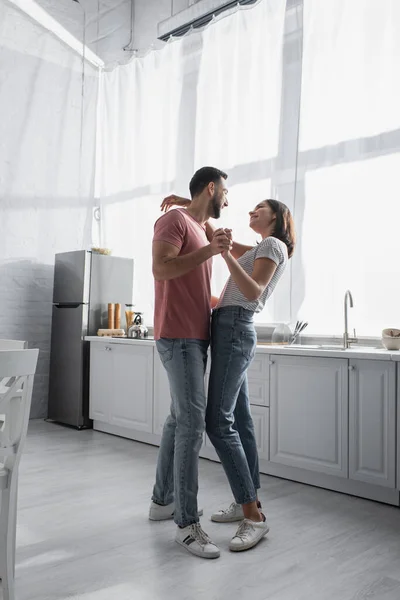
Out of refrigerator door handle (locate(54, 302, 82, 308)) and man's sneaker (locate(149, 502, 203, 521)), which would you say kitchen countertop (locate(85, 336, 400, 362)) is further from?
refrigerator door handle (locate(54, 302, 82, 308))

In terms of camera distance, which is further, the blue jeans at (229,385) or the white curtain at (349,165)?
the white curtain at (349,165)

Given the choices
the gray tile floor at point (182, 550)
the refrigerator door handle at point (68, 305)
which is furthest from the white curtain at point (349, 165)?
the refrigerator door handle at point (68, 305)

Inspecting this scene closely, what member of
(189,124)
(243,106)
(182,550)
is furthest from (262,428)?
(189,124)

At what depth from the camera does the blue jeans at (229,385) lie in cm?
218

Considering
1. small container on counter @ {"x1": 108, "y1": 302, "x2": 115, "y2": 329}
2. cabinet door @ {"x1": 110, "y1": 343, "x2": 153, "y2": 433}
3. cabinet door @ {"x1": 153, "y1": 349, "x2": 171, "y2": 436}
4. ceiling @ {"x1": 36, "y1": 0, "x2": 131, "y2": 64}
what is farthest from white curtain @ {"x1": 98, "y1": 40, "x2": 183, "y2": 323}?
cabinet door @ {"x1": 153, "y1": 349, "x2": 171, "y2": 436}

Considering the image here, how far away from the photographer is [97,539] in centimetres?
226

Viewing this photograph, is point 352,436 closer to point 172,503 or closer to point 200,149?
point 172,503

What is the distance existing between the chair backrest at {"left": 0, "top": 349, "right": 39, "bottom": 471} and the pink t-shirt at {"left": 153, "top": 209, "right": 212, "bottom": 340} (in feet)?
2.26

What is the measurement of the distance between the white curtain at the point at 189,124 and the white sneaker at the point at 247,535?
1.82 m

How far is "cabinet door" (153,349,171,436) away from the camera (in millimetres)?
3912

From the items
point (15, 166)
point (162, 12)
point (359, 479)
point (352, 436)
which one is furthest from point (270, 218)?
point (162, 12)

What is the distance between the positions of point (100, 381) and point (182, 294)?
249cm

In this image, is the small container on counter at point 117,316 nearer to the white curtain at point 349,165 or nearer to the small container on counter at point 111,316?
the small container on counter at point 111,316

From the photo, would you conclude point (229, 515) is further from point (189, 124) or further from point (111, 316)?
point (189, 124)
